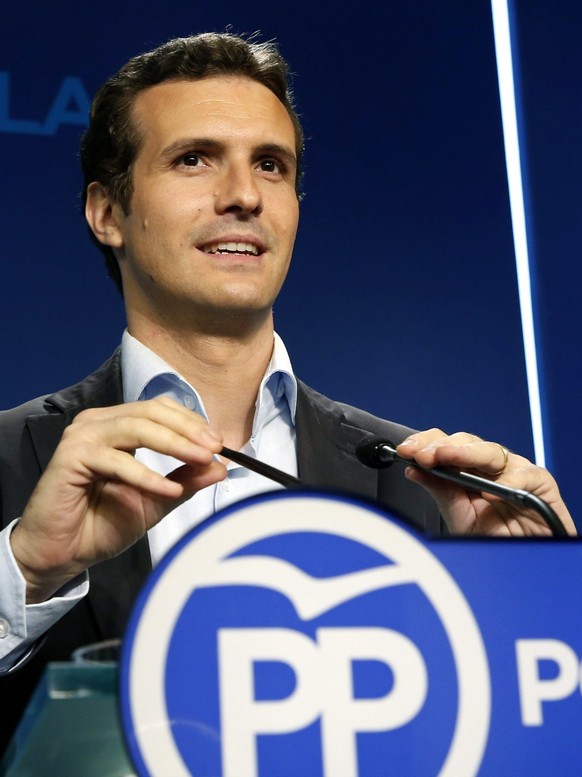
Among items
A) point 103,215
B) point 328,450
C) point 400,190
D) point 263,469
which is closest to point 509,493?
point 263,469

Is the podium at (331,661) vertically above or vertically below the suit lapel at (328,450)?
below

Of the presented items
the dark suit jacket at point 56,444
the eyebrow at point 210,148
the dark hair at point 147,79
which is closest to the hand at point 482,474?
the dark suit jacket at point 56,444

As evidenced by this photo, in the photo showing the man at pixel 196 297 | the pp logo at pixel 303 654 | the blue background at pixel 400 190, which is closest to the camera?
the pp logo at pixel 303 654

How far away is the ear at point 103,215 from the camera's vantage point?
1.44 meters

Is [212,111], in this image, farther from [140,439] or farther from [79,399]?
[140,439]

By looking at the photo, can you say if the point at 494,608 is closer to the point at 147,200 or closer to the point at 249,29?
the point at 147,200

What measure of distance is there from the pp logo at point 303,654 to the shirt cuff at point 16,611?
321 millimetres

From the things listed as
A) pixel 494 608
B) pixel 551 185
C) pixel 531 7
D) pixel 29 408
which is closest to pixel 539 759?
pixel 494 608

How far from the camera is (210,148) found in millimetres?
1321

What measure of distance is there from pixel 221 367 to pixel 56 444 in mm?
225

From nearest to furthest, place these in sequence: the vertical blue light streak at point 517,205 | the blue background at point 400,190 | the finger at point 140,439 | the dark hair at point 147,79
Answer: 1. the finger at point 140,439
2. the dark hair at point 147,79
3. the blue background at point 400,190
4. the vertical blue light streak at point 517,205

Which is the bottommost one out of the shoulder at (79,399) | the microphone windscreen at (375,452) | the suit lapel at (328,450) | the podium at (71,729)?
the podium at (71,729)

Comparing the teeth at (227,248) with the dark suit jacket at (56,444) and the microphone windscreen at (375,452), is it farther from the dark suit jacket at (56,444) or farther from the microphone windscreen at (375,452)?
the microphone windscreen at (375,452)

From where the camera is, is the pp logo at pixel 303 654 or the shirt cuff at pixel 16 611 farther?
the shirt cuff at pixel 16 611
